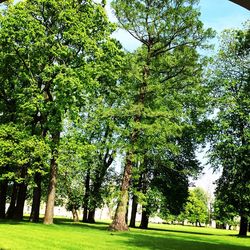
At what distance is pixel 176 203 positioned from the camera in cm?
4562

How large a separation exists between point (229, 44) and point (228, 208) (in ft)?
55.6

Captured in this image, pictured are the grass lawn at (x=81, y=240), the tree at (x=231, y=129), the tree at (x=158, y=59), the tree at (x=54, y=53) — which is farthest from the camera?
the tree at (x=231, y=129)

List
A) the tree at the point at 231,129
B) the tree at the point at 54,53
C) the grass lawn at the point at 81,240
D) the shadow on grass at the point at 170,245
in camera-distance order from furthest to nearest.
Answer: the tree at the point at 231,129
the tree at the point at 54,53
the shadow on grass at the point at 170,245
the grass lawn at the point at 81,240

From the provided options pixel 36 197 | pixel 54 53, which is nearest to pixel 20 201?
pixel 36 197

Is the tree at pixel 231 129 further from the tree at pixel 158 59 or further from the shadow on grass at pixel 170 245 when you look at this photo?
the shadow on grass at pixel 170 245

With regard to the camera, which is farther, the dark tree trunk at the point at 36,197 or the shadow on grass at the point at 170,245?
the dark tree trunk at the point at 36,197

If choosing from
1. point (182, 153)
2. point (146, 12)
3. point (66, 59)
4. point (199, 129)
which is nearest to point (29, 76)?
point (66, 59)

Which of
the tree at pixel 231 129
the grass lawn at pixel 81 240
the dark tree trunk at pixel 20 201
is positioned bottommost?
the grass lawn at pixel 81 240

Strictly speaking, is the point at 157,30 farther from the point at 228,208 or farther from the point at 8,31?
the point at 228,208

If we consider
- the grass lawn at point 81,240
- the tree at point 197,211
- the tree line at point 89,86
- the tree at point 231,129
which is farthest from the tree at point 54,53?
the tree at point 197,211

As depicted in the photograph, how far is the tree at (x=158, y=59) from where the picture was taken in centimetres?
3009

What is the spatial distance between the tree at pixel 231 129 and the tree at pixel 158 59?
781cm

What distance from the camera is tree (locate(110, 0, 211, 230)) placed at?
98.7 ft

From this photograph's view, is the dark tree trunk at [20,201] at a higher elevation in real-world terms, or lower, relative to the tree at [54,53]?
→ lower
